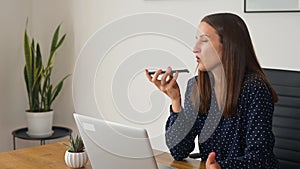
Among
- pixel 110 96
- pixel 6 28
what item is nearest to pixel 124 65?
pixel 110 96

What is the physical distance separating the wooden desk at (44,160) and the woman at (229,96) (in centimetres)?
5

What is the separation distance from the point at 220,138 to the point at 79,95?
1782 mm

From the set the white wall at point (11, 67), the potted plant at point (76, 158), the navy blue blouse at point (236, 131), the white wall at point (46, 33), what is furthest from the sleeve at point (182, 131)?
the white wall at point (11, 67)

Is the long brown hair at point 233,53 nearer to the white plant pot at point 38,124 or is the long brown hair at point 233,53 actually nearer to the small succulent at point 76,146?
the small succulent at point 76,146

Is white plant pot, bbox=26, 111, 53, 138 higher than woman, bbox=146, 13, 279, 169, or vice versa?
woman, bbox=146, 13, 279, 169

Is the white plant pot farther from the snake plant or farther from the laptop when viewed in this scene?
the laptop

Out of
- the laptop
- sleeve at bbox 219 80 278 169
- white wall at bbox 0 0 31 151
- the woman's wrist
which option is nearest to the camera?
the laptop

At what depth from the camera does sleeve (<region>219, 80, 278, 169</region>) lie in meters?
1.50

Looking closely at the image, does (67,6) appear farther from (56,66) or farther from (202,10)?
(202,10)

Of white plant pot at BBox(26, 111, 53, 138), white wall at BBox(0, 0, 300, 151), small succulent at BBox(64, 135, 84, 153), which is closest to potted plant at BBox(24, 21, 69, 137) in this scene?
white plant pot at BBox(26, 111, 53, 138)

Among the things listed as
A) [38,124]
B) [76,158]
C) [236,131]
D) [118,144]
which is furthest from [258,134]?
[38,124]

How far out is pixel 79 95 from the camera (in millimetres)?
3340

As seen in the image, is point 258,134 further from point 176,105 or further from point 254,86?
point 176,105

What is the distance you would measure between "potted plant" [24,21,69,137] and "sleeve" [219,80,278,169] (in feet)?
6.11
